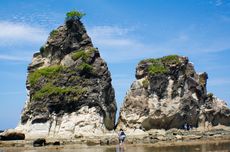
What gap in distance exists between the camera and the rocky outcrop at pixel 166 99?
2583 inches

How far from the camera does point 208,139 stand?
166 ft

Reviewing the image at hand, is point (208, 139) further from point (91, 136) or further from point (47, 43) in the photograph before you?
point (47, 43)

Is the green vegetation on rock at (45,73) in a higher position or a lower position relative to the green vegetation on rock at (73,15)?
lower

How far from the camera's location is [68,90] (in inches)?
2510

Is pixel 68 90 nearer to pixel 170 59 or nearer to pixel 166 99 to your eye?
pixel 166 99

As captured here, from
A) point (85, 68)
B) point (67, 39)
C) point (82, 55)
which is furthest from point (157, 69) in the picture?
point (67, 39)

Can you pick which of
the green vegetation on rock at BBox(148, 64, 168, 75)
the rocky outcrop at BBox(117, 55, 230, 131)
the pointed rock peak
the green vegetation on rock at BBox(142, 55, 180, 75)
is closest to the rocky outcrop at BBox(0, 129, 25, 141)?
the rocky outcrop at BBox(117, 55, 230, 131)

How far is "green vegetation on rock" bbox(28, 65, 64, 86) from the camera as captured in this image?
66.1 m

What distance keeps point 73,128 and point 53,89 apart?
7189 mm

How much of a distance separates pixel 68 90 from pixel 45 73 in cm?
510

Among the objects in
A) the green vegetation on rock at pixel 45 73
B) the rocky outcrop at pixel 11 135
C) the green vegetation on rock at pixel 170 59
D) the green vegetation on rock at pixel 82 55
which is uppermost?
the green vegetation on rock at pixel 82 55

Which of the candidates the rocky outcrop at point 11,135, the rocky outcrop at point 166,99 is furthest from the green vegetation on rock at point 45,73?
the rocky outcrop at point 166,99

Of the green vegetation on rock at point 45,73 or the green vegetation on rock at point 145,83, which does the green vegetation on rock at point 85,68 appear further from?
the green vegetation on rock at point 145,83

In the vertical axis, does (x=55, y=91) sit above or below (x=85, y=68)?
below
